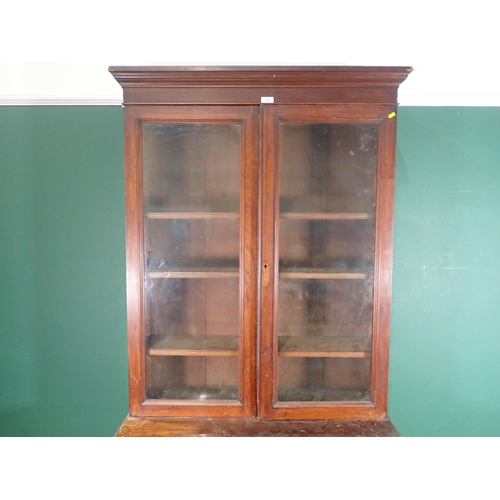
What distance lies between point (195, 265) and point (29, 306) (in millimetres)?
787

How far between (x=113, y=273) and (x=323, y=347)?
2.81ft

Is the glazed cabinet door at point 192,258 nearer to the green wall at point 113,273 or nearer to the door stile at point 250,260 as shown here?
the door stile at point 250,260

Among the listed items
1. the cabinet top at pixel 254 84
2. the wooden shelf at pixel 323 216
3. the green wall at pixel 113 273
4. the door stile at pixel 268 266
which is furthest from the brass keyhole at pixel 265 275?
the green wall at pixel 113 273

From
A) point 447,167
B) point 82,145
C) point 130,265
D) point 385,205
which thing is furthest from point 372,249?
point 82,145

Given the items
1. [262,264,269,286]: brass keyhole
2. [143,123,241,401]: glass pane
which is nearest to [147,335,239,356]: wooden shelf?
[143,123,241,401]: glass pane

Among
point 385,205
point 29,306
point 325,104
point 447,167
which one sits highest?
point 325,104

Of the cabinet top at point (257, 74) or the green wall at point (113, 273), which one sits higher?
the cabinet top at point (257, 74)

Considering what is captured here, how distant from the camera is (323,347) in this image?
1146mm

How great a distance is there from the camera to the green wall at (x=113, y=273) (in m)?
1.43

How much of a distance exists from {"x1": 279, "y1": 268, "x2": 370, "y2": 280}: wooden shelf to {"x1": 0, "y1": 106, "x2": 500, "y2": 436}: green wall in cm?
41

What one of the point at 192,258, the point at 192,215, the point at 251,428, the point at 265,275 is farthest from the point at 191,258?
the point at 251,428

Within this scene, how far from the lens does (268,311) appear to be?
1071 millimetres

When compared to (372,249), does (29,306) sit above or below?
below

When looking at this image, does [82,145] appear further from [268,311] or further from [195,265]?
[268,311]
